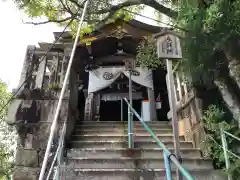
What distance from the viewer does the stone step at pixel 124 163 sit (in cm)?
379

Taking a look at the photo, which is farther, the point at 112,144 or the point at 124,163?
the point at 112,144

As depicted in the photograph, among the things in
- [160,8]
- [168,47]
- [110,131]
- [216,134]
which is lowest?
[216,134]

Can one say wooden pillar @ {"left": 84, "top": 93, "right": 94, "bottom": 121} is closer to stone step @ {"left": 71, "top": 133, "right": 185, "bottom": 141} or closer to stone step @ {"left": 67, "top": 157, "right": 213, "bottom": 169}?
stone step @ {"left": 71, "top": 133, "right": 185, "bottom": 141}

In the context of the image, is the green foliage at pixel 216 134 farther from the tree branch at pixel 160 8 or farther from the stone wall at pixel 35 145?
the stone wall at pixel 35 145

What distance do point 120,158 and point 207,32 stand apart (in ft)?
9.01

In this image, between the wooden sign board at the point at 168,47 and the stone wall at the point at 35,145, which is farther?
the stone wall at the point at 35,145

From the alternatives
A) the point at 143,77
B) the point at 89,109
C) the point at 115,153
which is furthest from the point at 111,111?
the point at 115,153

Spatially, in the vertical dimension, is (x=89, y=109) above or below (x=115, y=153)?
above

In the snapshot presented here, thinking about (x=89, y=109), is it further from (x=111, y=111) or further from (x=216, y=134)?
(x=216, y=134)

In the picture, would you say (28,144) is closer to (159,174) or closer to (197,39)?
(159,174)

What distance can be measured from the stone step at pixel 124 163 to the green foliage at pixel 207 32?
1691mm

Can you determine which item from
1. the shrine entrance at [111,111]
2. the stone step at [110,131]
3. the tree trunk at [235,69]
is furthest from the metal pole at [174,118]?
the shrine entrance at [111,111]

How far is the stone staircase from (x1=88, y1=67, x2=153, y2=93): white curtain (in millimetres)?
3744

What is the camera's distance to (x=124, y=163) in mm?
3826
